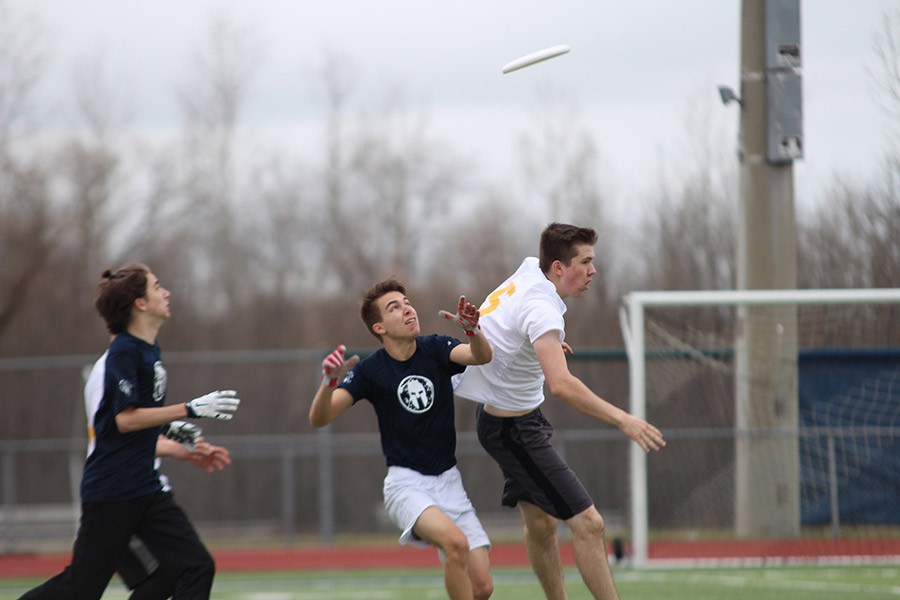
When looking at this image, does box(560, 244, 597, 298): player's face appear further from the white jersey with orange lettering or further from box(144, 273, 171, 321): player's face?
box(144, 273, 171, 321): player's face

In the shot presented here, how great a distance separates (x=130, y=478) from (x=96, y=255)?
21.8 meters

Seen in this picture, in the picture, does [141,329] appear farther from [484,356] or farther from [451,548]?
[451,548]

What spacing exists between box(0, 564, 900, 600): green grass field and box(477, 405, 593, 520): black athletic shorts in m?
2.76

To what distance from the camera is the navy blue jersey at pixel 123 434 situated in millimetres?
5848

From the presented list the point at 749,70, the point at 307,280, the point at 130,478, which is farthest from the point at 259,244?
the point at 130,478

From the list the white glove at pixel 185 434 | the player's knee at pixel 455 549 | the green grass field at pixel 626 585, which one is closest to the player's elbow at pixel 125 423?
the white glove at pixel 185 434

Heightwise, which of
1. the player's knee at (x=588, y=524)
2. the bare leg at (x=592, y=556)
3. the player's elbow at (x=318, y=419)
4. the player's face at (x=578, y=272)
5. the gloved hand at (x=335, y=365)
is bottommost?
the bare leg at (x=592, y=556)

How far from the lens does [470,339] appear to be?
6.13m

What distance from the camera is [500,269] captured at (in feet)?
90.9

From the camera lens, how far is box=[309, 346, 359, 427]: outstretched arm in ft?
19.3

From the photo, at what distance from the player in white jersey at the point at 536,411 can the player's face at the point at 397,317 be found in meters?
0.45

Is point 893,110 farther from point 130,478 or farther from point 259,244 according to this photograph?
point 259,244

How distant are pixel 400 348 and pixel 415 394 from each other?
26cm

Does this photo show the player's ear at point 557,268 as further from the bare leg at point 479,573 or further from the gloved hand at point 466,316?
the bare leg at point 479,573
